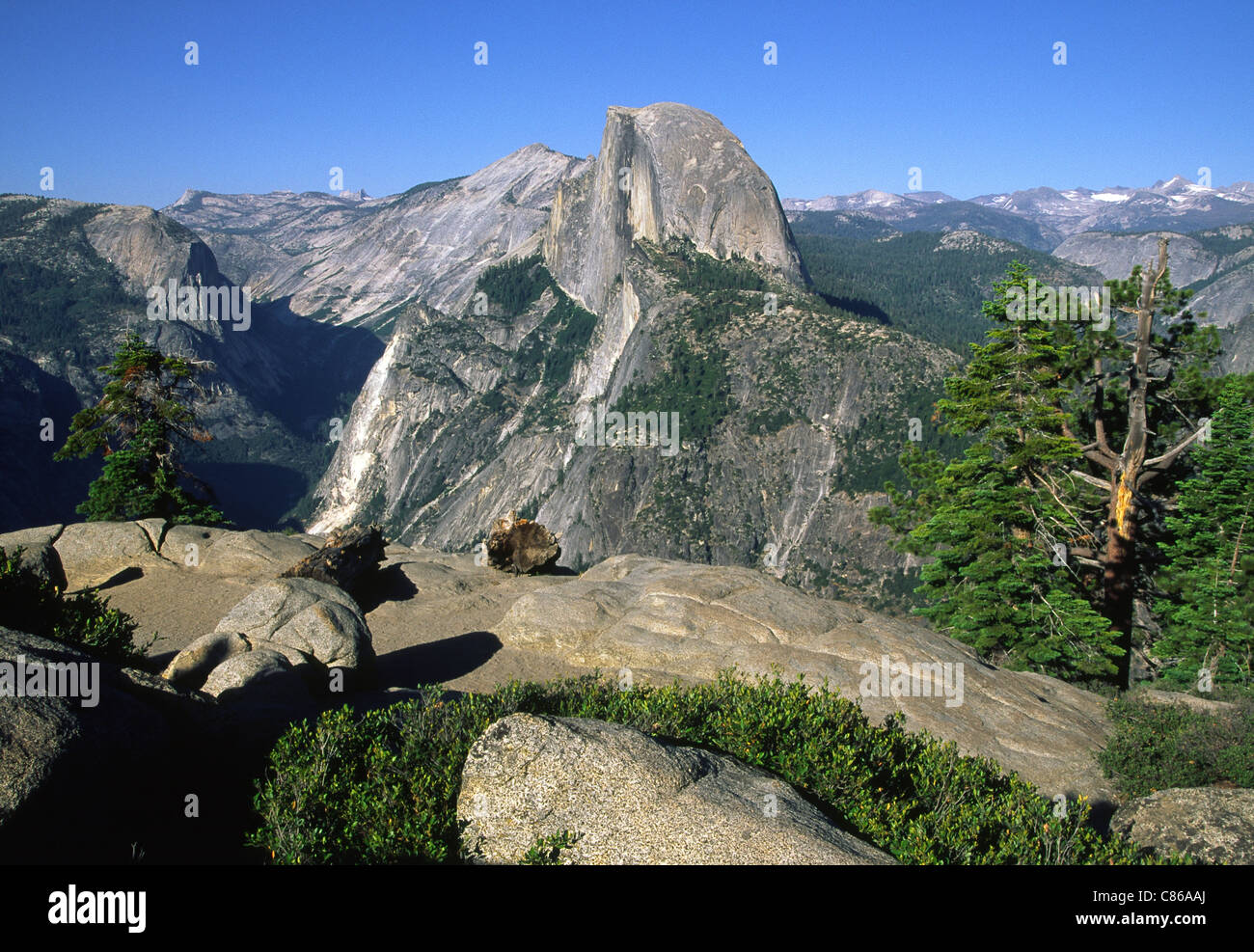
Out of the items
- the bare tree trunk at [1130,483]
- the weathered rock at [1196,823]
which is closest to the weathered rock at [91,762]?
the weathered rock at [1196,823]

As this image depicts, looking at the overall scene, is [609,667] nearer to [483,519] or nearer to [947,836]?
[947,836]

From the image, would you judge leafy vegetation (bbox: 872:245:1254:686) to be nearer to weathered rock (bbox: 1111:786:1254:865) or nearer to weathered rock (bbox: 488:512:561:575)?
weathered rock (bbox: 1111:786:1254:865)

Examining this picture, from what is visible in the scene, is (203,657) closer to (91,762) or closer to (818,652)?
(91,762)

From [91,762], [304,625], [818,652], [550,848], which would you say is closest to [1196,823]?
[818,652]

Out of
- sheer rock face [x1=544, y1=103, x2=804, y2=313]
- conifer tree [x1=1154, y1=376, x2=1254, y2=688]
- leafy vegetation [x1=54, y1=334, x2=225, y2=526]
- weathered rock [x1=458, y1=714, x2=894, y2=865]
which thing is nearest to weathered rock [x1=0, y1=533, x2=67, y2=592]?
weathered rock [x1=458, y1=714, x2=894, y2=865]

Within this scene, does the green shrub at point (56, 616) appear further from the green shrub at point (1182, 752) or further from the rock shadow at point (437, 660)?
the green shrub at point (1182, 752)
